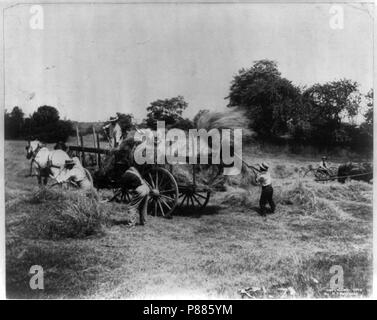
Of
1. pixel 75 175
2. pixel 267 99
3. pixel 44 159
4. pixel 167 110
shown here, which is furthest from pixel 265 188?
pixel 44 159

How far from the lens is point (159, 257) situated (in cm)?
588

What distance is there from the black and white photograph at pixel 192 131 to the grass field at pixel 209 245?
0.02 meters

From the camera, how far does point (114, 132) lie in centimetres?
632

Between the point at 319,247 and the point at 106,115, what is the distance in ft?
11.8

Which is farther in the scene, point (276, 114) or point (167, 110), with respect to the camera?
point (276, 114)

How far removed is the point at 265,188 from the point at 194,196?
1.05 metres

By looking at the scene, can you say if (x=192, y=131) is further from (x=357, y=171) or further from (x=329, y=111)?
(x=357, y=171)

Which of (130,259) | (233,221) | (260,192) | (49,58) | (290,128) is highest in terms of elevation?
(49,58)

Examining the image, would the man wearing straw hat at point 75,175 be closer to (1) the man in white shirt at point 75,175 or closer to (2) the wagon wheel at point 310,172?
(1) the man in white shirt at point 75,175

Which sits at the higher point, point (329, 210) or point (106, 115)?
point (106, 115)

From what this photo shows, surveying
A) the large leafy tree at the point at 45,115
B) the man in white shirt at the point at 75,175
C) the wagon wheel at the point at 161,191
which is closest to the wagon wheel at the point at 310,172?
the wagon wheel at the point at 161,191

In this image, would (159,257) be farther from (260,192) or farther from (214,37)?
(214,37)

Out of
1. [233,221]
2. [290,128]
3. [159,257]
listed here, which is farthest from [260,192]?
[159,257]

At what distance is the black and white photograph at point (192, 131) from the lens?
19.7 feet
